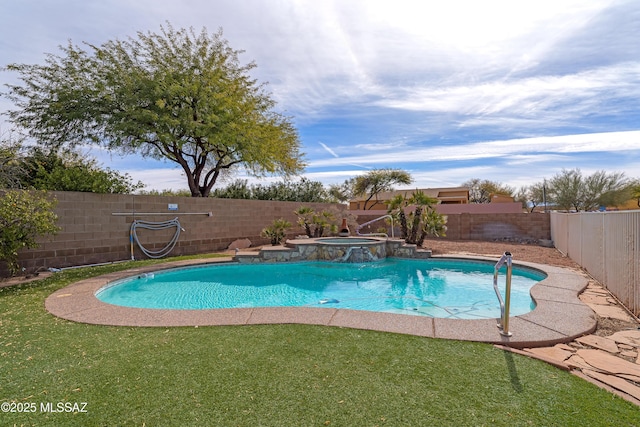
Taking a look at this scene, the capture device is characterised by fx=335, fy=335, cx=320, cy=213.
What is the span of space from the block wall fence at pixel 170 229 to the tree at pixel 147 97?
99.3 inches

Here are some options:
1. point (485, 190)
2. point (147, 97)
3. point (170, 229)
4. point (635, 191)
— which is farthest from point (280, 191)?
point (485, 190)

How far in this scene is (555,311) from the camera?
4.32 m

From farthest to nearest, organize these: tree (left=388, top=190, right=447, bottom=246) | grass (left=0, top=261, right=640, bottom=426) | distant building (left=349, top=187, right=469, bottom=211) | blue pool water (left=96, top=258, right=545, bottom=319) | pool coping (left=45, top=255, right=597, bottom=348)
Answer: distant building (left=349, top=187, right=469, bottom=211), tree (left=388, top=190, right=447, bottom=246), blue pool water (left=96, top=258, right=545, bottom=319), pool coping (left=45, top=255, right=597, bottom=348), grass (left=0, top=261, right=640, bottom=426)

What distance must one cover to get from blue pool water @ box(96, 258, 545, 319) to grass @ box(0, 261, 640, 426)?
2663 millimetres

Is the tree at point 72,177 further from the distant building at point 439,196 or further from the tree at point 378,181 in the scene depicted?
the tree at point 378,181

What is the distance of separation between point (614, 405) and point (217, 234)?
37.5ft

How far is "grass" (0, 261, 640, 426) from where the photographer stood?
7.04ft

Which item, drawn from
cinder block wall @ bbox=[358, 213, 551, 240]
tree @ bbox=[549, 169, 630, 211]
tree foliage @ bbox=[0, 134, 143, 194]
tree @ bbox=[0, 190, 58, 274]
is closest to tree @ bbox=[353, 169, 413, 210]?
tree @ bbox=[549, 169, 630, 211]

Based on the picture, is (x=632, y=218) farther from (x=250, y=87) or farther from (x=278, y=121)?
(x=278, y=121)

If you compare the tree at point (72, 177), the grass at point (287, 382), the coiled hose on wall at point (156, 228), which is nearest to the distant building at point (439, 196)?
the coiled hose on wall at point (156, 228)

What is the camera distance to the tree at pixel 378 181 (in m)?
34.3

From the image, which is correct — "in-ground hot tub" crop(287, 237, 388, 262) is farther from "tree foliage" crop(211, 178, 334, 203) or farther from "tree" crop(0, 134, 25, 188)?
"tree" crop(0, 134, 25, 188)

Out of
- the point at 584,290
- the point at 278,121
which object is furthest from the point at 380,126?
the point at 584,290

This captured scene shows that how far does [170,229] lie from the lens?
10.5 meters
